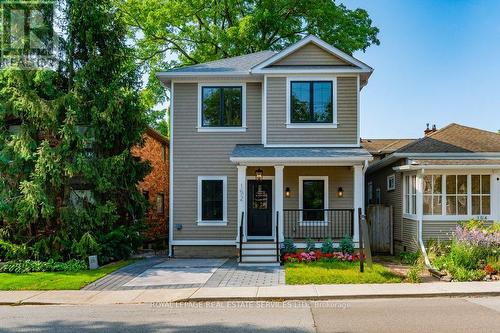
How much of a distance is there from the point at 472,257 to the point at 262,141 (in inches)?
293

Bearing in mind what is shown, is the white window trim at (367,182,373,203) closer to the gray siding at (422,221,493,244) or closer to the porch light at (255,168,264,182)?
the gray siding at (422,221,493,244)

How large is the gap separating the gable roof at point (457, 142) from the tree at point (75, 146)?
30.0ft

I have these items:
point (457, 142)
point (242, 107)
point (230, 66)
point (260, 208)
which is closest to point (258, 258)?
point (260, 208)

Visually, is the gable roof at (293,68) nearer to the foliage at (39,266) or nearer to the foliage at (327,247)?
the foliage at (327,247)

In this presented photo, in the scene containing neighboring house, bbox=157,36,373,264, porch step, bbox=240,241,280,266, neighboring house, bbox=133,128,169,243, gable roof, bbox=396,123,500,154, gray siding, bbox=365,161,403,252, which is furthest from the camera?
neighboring house, bbox=133,128,169,243

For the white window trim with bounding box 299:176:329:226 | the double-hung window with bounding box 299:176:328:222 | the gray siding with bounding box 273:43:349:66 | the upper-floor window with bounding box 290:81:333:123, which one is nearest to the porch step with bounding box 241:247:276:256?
the white window trim with bounding box 299:176:329:226

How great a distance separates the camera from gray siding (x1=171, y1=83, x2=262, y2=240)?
16.0 m

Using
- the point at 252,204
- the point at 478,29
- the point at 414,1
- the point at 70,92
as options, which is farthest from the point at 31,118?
the point at 478,29

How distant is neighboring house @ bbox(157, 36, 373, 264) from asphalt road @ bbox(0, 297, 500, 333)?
242 inches

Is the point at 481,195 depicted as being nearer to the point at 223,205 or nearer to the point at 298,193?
the point at 298,193

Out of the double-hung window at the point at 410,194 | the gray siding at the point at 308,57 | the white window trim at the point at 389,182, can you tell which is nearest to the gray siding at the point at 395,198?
the white window trim at the point at 389,182

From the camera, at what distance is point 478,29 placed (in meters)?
15.2

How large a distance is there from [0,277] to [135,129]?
578 cm

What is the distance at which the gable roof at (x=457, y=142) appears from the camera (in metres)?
15.2
